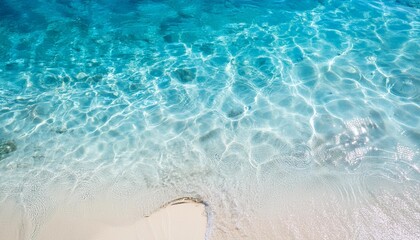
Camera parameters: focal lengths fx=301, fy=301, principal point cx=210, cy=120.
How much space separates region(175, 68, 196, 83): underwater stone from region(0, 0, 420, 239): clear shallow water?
0.04m

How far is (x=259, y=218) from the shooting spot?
15.7ft

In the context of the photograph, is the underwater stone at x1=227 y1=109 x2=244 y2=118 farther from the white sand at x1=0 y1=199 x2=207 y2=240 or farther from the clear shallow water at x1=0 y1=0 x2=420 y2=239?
the white sand at x1=0 y1=199 x2=207 y2=240

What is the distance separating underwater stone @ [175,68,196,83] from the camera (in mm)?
7820

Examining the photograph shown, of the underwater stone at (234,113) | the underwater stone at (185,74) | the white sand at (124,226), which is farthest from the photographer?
the underwater stone at (185,74)

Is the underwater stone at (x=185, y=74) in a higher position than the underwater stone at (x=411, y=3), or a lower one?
lower

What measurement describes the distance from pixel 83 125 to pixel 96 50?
3.47 metres

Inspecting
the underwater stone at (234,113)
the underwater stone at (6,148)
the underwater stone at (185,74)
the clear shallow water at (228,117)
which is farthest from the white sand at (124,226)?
the underwater stone at (185,74)

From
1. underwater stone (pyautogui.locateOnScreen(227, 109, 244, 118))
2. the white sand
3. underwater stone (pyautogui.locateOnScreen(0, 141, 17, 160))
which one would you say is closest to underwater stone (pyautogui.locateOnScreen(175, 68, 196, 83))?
underwater stone (pyautogui.locateOnScreen(227, 109, 244, 118))

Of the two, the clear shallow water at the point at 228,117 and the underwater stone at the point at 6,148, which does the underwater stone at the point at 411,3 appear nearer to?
the clear shallow water at the point at 228,117

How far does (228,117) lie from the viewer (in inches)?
262

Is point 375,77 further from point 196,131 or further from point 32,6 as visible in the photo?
point 32,6

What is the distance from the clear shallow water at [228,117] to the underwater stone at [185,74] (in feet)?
0.15

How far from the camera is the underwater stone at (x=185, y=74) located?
782 centimetres

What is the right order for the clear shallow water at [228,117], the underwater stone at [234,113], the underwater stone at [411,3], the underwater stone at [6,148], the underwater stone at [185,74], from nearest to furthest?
the clear shallow water at [228,117]
the underwater stone at [6,148]
the underwater stone at [234,113]
the underwater stone at [185,74]
the underwater stone at [411,3]
